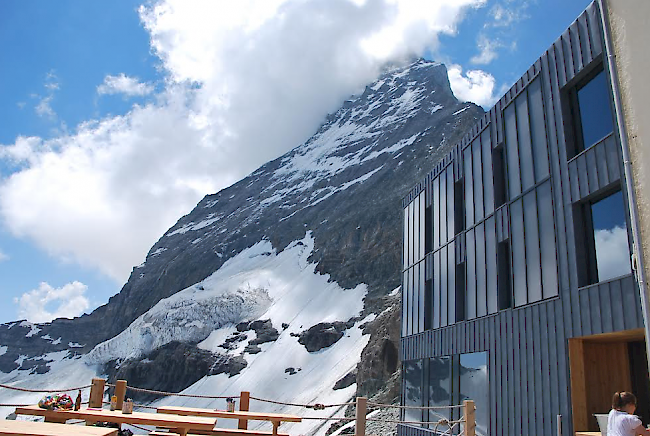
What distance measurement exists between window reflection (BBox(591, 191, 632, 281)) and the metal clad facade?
0.86ft

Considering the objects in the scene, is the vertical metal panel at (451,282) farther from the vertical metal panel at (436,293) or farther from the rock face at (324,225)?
the rock face at (324,225)

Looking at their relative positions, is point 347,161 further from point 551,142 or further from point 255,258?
point 551,142

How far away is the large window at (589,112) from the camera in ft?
35.0

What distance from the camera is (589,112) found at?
11.2 m

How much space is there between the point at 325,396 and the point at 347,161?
78291 mm

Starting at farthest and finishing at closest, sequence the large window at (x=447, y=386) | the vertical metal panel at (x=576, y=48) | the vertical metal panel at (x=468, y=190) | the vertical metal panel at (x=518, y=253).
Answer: the vertical metal panel at (x=468, y=190) < the large window at (x=447, y=386) < the vertical metal panel at (x=518, y=253) < the vertical metal panel at (x=576, y=48)

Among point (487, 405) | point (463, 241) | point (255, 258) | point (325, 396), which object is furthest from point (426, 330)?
point (255, 258)

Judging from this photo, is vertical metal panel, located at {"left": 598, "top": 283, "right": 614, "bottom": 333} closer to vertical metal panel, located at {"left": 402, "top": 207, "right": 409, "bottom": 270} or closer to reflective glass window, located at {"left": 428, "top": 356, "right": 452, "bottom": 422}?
reflective glass window, located at {"left": 428, "top": 356, "right": 452, "bottom": 422}

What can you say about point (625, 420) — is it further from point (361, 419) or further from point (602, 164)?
point (602, 164)

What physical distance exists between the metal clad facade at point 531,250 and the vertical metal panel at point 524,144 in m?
0.03

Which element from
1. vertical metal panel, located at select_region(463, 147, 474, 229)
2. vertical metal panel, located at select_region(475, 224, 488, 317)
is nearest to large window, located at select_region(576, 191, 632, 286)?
vertical metal panel, located at select_region(475, 224, 488, 317)

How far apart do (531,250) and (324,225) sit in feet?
267

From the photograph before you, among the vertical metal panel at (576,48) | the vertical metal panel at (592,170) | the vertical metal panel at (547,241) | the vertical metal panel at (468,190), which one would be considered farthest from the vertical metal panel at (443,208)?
the vertical metal panel at (576,48)

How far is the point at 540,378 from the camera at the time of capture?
461 inches
